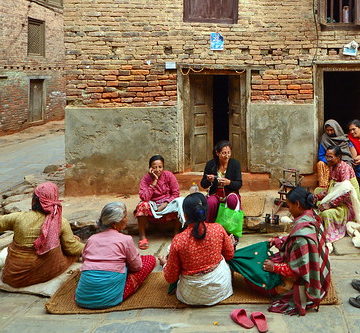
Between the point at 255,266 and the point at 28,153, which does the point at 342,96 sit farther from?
the point at 28,153

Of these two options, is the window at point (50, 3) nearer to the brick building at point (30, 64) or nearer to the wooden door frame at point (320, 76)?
the brick building at point (30, 64)

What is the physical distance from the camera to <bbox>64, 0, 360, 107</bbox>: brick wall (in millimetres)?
8258

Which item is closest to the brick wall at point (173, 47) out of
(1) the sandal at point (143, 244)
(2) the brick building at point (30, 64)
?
(1) the sandal at point (143, 244)

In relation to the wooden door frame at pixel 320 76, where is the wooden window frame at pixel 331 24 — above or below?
above

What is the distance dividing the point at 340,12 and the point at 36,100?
15.6 meters

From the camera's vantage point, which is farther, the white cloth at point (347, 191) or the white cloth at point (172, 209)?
the white cloth at point (172, 209)

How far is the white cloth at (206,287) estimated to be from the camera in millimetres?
4492

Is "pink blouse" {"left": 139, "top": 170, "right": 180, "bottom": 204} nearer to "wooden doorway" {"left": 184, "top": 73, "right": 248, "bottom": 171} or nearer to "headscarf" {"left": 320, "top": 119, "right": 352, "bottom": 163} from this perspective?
"wooden doorway" {"left": 184, "top": 73, "right": 248, "bottom": 171}

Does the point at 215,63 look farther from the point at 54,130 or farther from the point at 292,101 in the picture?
the point at 54,130

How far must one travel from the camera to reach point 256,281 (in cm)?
468

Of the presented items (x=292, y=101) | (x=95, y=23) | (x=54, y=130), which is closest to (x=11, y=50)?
(x=54, y=130)

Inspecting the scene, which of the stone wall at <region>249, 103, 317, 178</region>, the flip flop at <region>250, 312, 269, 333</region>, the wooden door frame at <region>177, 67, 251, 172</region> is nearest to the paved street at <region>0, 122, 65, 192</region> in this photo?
the wooden door frame at <region>177, 67, 251, 172</region>

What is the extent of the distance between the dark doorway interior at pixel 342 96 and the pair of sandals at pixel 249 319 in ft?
26.5

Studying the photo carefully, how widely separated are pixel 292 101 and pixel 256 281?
4458 mm
